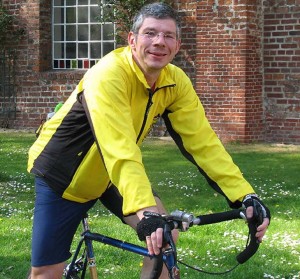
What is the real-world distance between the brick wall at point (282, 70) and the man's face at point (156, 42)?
1237 centimetres

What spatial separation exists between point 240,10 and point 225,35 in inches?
24.1

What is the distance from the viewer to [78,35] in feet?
61.3

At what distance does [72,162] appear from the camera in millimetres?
4078

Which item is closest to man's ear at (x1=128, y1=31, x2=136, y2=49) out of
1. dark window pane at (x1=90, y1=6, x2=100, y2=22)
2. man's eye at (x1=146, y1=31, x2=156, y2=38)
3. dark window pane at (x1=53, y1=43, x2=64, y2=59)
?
man's eye at (x1=146, y1=31, x2=156, y2=38)

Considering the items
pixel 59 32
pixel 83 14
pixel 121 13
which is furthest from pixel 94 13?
pixel 121 13

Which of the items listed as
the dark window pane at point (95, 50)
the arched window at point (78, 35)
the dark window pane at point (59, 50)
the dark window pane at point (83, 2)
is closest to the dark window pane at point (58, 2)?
the arched window at point (78, 35)

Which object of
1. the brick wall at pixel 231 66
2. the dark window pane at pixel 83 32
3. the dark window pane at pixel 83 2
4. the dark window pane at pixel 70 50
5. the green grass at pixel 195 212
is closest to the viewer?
the green grass at pixel 195 212

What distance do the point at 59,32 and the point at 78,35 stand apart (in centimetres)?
55

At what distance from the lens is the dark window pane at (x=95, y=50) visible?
1834cm

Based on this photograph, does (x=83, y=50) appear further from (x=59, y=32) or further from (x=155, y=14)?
(x=155, y=14)

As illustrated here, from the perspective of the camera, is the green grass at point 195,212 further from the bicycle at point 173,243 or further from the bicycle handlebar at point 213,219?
the bicycle handlebar at point 213,219

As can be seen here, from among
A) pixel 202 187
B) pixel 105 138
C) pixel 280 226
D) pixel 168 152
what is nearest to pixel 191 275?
pixel 280 226

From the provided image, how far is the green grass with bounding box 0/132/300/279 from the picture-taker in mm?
6570

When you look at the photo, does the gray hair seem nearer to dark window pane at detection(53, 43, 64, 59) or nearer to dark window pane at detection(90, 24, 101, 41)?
dark window pane at detection(90, 24, 101, 41)
